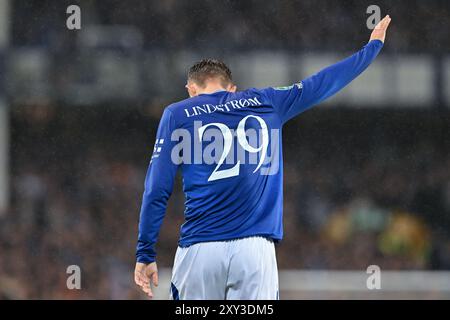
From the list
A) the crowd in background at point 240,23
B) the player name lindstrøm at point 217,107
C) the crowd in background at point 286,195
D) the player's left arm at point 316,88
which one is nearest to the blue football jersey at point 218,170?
the player name lindstrøm at point 217,107

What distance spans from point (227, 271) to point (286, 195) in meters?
4.53

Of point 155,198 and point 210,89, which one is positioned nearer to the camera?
point 155,198

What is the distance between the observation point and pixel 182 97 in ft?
25.6

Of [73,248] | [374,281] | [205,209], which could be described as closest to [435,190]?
[374,281]

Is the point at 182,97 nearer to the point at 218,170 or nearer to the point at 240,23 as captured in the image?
the point at 240,23

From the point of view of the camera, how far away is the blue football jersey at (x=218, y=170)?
346cm

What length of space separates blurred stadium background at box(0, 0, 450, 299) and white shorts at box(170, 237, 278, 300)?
→ 4.14 metres

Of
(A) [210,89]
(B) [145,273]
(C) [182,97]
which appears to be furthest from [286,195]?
(B) [145,273]

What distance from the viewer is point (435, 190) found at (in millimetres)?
8047

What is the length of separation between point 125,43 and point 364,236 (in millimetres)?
2708

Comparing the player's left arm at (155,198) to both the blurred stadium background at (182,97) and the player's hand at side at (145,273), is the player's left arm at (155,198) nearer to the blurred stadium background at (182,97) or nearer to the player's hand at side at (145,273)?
the player's hand at side at (145,273)

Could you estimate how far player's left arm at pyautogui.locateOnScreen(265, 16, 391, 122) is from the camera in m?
3.69
